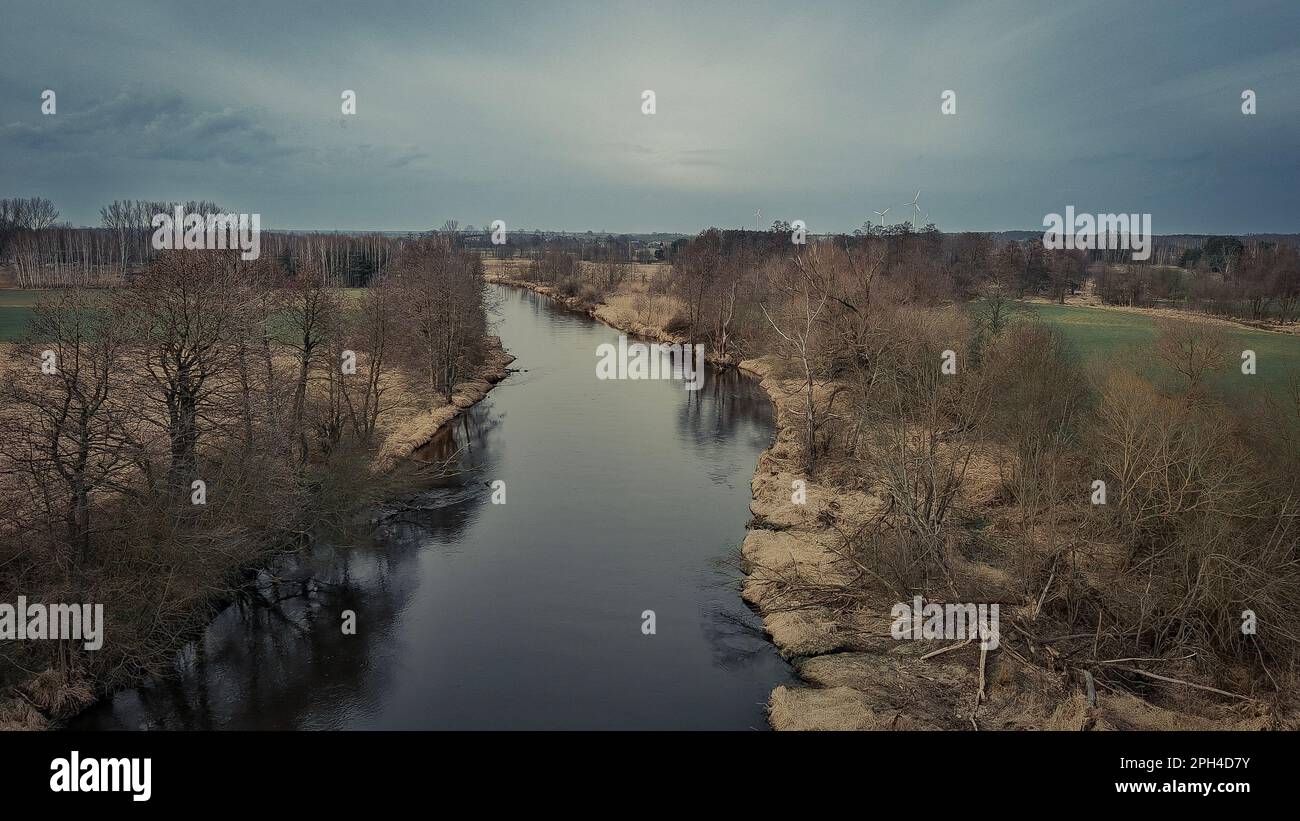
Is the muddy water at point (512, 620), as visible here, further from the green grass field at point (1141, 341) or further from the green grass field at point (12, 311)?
the green grass field at point (12, 311)

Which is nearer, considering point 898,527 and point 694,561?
point 898,527

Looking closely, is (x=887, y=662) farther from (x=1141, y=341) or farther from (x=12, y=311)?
(x=12, y=311)

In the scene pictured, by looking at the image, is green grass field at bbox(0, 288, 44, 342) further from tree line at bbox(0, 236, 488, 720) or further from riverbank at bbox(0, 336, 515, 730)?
riverbank at bbox(0, 336, 515, 730)

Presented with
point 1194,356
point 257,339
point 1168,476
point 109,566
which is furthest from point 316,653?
point 1194,356

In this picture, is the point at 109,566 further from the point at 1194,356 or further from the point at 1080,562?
the point at 1194,356

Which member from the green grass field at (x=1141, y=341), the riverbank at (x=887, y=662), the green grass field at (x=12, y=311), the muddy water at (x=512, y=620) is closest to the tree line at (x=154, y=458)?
the muddy water at (x=512, y=620)
